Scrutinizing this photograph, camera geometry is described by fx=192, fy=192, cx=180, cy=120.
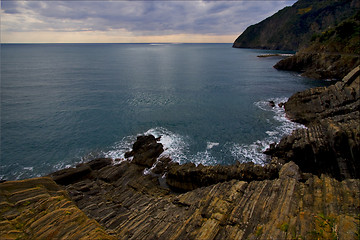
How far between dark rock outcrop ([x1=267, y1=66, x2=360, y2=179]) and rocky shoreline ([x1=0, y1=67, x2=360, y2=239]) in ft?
0.38

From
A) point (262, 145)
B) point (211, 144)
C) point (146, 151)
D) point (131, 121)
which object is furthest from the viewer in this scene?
point (131, 121)

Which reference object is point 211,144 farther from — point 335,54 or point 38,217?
point 335,54

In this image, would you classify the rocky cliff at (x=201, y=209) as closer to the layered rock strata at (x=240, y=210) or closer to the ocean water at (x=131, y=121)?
the layered rock strata at (x=240, y=210)

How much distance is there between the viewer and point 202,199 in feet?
55.3

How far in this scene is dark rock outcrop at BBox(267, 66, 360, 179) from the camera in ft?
74.8

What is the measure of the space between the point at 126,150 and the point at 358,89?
44.2 m

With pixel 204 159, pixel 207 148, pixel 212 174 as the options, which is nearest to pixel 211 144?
pixel 207 148

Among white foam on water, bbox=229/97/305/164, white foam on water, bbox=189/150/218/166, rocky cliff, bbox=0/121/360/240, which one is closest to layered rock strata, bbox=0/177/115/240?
rocky cliff, bbox=0/121/360/240

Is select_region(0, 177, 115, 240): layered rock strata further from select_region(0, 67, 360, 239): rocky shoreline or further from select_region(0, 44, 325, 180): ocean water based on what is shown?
select_region(0, 44, 325, 180): ocean water

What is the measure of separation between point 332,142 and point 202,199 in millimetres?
19327

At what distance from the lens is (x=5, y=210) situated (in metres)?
10.7

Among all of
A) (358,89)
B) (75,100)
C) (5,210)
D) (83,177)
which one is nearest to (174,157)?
(83,177)

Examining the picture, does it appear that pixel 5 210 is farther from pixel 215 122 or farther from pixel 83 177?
pixel 215 122

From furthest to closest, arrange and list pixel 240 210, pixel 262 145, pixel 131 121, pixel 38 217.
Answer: pixel 131 121, pixel 262 145, pixel 240 210, pixel 38 217
